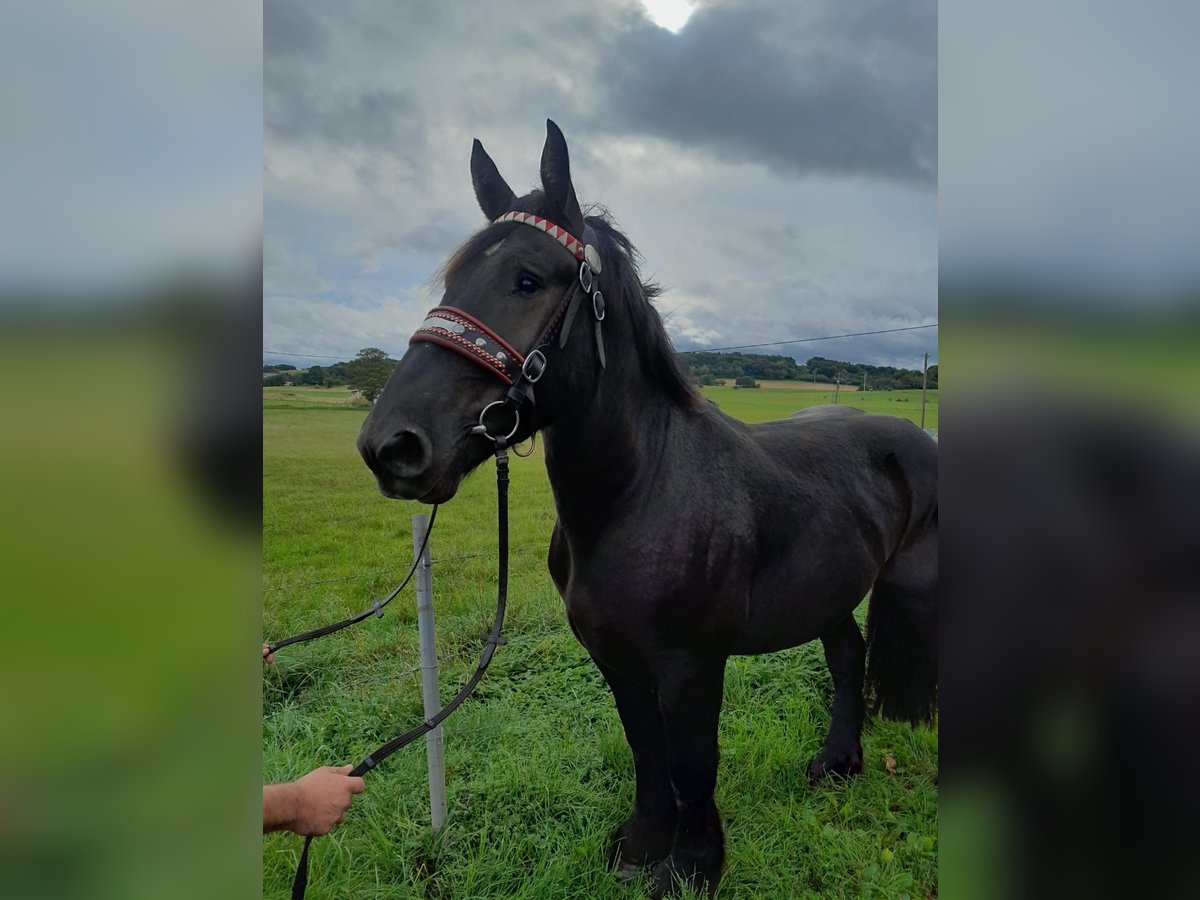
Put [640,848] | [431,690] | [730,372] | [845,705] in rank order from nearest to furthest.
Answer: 1. [640,848]
2. [431,690]
3. [845,705]
4. [730,372]

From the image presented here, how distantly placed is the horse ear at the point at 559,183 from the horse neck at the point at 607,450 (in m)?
0.40

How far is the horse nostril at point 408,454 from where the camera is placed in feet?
5.06

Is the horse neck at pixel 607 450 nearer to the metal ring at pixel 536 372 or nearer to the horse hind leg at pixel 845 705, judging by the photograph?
the metal ring at pixel 536 372

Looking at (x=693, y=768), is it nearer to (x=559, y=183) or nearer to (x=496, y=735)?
(x=496, y=735)


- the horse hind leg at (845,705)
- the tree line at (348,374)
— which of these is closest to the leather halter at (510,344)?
the tree line at (348,374)

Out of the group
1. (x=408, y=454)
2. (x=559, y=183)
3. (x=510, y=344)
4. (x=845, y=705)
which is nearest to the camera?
(x=408, y=454)

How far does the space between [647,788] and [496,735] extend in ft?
3.20

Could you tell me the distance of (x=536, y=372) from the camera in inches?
68.0

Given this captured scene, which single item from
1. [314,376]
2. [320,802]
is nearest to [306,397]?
[314,376]

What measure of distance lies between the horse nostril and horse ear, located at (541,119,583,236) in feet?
2.43

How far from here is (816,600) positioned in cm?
239
